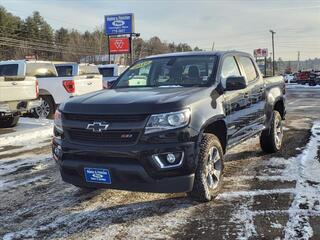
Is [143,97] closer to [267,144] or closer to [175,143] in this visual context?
[175,143]

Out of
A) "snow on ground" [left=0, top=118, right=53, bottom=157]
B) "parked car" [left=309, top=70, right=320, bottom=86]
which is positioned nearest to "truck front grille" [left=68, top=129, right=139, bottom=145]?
"snow on ground" [left=0, top=118, right=53, bottom=157]

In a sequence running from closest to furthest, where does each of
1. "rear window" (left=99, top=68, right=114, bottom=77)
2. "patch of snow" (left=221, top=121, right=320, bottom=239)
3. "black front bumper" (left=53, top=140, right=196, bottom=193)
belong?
"patch of snow" (left=221, top=121, right=320, bottom=239)
"black front bumper" (left=53, top=140, right=196, bottom=193)
"rear window" (left=99, top=68, right=114, bottom=77)

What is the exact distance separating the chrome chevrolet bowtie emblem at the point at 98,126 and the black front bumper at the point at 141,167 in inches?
7.3

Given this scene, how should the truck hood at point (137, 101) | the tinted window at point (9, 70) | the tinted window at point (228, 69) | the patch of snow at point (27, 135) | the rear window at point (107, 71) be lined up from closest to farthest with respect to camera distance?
1. the truck hood at point (137, 101)
2. the tinted window at point (228, 69)
3. the patch of snow at point (27, 135)
4. the tinted window at point (9, 70)
5. the rear window at point (107, 71)

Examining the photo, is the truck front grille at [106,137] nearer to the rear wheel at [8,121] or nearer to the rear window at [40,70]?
the rear wheel at [8,121]

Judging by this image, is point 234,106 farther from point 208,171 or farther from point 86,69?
point 86,69

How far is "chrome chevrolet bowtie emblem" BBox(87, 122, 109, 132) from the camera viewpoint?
481 centimetres

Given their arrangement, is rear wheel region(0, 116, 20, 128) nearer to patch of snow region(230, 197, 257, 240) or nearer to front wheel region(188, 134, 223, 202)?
front wheel region(188, 134, 223, 202)

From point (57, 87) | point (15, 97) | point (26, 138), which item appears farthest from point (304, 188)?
point (57, 87)

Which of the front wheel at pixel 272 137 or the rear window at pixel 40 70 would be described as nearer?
the front wheel at pixel 272 137

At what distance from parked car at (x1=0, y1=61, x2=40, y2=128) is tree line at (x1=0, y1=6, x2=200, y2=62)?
63.7 metres

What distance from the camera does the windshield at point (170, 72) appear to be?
6.05m

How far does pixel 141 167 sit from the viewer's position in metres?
4.67

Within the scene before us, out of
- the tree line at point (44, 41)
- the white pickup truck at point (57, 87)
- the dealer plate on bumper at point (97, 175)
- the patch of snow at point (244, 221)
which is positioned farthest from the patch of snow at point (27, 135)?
the tree line at point (44, 41)
